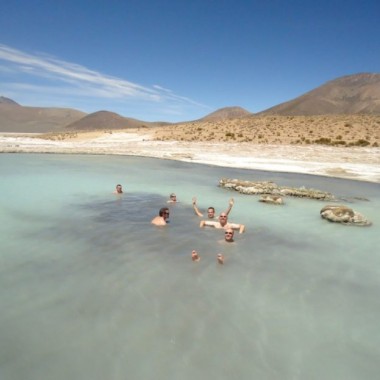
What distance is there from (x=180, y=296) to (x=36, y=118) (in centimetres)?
15653

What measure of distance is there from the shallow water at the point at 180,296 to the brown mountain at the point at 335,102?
145m

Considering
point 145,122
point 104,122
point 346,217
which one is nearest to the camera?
point 346,217

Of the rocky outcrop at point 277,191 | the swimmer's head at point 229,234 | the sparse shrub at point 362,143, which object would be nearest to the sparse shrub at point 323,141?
the sparse shrub at point 362,143

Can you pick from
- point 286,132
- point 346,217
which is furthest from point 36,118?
point 346,217

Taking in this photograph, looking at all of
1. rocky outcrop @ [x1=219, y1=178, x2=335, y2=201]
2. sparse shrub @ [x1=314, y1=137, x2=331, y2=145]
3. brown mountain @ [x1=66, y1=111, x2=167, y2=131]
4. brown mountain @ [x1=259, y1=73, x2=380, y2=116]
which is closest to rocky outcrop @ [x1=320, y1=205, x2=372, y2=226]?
rocky outcrop @ [x1=219, y1=178, x2=335, y2=201]

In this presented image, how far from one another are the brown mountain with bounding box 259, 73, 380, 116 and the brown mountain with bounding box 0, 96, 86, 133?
8624 centimetres

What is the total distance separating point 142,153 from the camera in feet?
97.0

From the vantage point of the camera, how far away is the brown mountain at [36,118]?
407ft

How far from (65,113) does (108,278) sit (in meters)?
177

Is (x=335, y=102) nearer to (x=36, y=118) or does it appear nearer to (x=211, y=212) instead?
(x=36, y=118)

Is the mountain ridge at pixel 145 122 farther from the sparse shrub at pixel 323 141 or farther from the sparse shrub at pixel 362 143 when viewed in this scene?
the sparse shrub at pixel 362 143

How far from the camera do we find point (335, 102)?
173 m

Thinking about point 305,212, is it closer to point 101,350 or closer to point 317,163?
point 101,350

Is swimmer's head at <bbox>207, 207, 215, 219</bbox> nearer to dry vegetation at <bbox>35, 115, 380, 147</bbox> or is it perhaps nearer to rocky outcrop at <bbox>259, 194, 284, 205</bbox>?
rocky outcrop at <bbox>259, 194, 284, 205</bbox>
